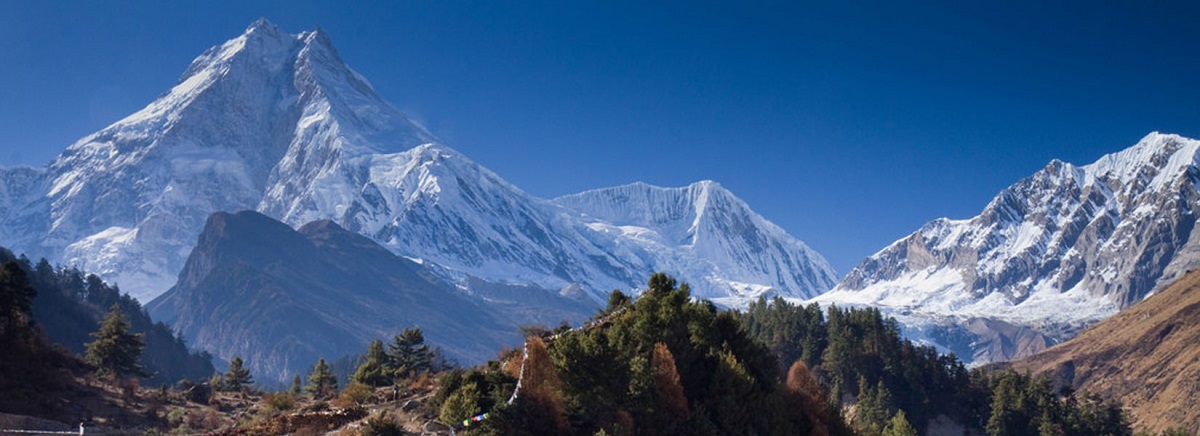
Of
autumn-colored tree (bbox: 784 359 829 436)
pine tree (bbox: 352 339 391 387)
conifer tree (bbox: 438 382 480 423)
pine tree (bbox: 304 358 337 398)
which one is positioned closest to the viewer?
conifer tree (bbox: 438 382 480 423)

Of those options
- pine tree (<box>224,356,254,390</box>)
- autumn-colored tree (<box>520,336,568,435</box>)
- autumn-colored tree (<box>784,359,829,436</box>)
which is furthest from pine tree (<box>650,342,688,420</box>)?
pine tree (<box>224,356,254,390</box>)

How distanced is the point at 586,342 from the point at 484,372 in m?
5.70

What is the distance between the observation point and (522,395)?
49.4 metres

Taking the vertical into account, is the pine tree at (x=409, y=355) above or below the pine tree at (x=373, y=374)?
above

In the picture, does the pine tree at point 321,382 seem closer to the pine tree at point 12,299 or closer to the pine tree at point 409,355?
the pine tree at point 409,355

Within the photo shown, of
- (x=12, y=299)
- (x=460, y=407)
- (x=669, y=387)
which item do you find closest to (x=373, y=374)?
(x=12, y=299)

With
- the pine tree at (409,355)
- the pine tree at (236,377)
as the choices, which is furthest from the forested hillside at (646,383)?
the pine tree at (236,377)

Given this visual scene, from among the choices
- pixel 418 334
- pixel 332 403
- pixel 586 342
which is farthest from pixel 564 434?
pixel 418 334

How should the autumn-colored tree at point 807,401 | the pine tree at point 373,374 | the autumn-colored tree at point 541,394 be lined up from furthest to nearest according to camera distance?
the pine tree at point 373,374, the autumn-colored tree at point 807,401, the autumn-colored tree at point 541,394

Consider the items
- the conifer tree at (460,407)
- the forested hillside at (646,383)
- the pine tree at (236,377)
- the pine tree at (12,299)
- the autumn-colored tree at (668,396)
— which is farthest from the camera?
the pine tree at (236,377)

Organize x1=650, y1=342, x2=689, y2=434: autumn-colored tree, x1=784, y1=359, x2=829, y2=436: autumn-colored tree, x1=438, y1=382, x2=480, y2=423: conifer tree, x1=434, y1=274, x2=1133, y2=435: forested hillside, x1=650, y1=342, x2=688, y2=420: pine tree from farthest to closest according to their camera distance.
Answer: x1=784, y1=359, x2=829, y2=436: autumn-colored tree, x1=650, y1=342, x2=688, y2=420: pine tree, x1=650, y1=342, x2=689, y2=434: autumn-colored tree, x1=434, y1=274, x2=1133, y2=435: forested hillside, x1=438, y1=382, x2=480, y2=423: conifer tree

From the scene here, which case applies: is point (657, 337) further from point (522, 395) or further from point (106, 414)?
point (106, 414)

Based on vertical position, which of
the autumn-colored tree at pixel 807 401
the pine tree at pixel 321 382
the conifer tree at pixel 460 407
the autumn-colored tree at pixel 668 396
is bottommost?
the conifer tree at pixel 460 407

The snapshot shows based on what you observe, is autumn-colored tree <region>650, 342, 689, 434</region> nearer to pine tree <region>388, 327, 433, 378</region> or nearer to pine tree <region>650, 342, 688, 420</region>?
pine tree <region>650, 342, 688, 420</region>
